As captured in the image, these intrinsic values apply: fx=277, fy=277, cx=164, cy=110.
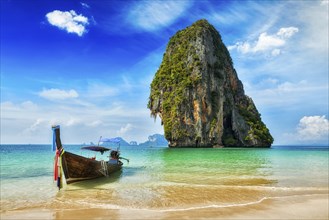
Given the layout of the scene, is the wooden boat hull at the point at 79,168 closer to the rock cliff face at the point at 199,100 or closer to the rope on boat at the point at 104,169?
the rope on boat at the point at 104,169

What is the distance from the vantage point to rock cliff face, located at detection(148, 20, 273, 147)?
61.2 meters

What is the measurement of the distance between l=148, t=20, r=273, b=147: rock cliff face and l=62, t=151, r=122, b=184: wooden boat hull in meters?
46.3

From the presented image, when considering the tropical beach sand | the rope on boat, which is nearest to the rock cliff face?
the rope on boat

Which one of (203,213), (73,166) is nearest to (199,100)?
(73,166)

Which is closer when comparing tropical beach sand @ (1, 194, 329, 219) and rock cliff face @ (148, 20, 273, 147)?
tropical beach sand @ (1, 194, 329, 219)

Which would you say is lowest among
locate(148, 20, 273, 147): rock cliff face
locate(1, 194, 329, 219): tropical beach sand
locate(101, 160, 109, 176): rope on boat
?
locate(1, 194, 329, 219): tropical beach sand

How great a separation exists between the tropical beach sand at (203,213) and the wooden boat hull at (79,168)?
420 cm

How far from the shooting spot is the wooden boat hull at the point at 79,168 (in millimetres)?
12477

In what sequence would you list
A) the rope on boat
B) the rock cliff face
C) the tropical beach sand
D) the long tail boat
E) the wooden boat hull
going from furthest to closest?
1. the rock cliff face
2. the rope on boat
3. the wooden boat hull
4. the long tail boat
5. the tropical beach sand

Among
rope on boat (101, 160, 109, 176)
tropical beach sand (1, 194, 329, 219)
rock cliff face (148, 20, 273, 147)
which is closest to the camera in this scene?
tropical beach sand (1, 194, 329, 219)

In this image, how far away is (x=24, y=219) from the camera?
23.8 feet

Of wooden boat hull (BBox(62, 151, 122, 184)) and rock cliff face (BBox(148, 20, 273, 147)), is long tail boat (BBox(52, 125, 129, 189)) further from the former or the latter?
rock cliff face (BBox(148, 20, 273, 147))

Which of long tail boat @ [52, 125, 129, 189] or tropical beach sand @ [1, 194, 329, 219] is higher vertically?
long tail boat @ [52, 125, 129, 189]

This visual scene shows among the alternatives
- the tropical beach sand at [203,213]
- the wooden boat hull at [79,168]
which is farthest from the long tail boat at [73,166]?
the tropical beach sand at [203,213]
